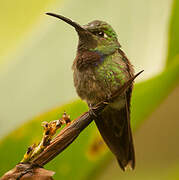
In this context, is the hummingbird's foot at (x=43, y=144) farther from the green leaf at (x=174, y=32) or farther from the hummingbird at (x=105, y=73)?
the green leaf at (x=174, y=32)

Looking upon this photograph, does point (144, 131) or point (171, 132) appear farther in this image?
point (144, 131)

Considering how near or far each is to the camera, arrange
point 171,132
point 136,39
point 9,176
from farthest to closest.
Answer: point 171,132
point 136,39
point 9,176

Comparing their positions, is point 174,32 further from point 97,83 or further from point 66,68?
point 66,68

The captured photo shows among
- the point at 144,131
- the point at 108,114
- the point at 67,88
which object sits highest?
the point at 67,88

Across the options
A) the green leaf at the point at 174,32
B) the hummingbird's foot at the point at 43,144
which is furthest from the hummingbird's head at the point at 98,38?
the hummingbird's foot at the point at 43,144

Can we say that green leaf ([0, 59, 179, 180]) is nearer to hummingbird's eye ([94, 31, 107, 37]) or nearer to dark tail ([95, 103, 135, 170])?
dark tail ([95, 103, 135, 170])

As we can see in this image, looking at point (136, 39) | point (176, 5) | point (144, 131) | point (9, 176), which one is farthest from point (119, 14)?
point (144, 131)

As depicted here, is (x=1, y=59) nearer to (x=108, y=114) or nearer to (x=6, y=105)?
(x=6, y=105)
